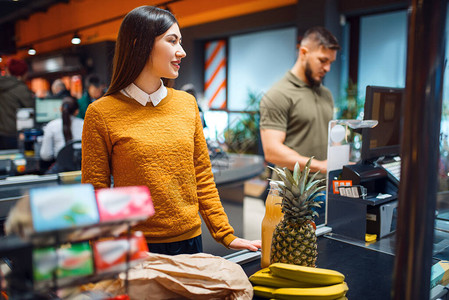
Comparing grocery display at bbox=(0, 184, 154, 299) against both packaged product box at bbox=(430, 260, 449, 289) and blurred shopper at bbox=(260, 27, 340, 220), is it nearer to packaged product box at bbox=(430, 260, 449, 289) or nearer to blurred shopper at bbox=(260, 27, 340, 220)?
packaged product box at bbox=(430, 260, 449, 289)

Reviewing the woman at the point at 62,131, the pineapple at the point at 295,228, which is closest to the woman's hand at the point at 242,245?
the pineapple at the point at 295,228

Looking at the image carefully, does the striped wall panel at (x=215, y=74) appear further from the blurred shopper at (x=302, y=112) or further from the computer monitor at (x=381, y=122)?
the computer monitor at (x=381, y=122)

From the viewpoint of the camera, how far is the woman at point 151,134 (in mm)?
1199

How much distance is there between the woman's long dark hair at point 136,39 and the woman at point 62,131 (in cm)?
293

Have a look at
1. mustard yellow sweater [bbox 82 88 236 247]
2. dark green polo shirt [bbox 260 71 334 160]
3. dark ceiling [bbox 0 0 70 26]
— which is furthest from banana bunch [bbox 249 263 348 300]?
dark ceiling [bbox 0 0 70 26]

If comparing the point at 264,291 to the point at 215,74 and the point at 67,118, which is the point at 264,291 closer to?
the point at 67,118

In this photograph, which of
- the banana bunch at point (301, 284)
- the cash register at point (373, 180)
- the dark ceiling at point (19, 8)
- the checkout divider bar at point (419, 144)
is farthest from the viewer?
the dark ceiling at point (19, 8)

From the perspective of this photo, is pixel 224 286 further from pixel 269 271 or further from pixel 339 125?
pixel 339 125

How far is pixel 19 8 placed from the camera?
4.96 m

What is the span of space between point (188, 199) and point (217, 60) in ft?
24.2

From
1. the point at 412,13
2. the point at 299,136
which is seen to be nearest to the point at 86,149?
the point at 412,13

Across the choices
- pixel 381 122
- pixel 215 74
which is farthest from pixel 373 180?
pixel 215 74

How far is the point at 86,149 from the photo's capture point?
3.92 feet

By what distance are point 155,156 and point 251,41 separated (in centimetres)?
696
